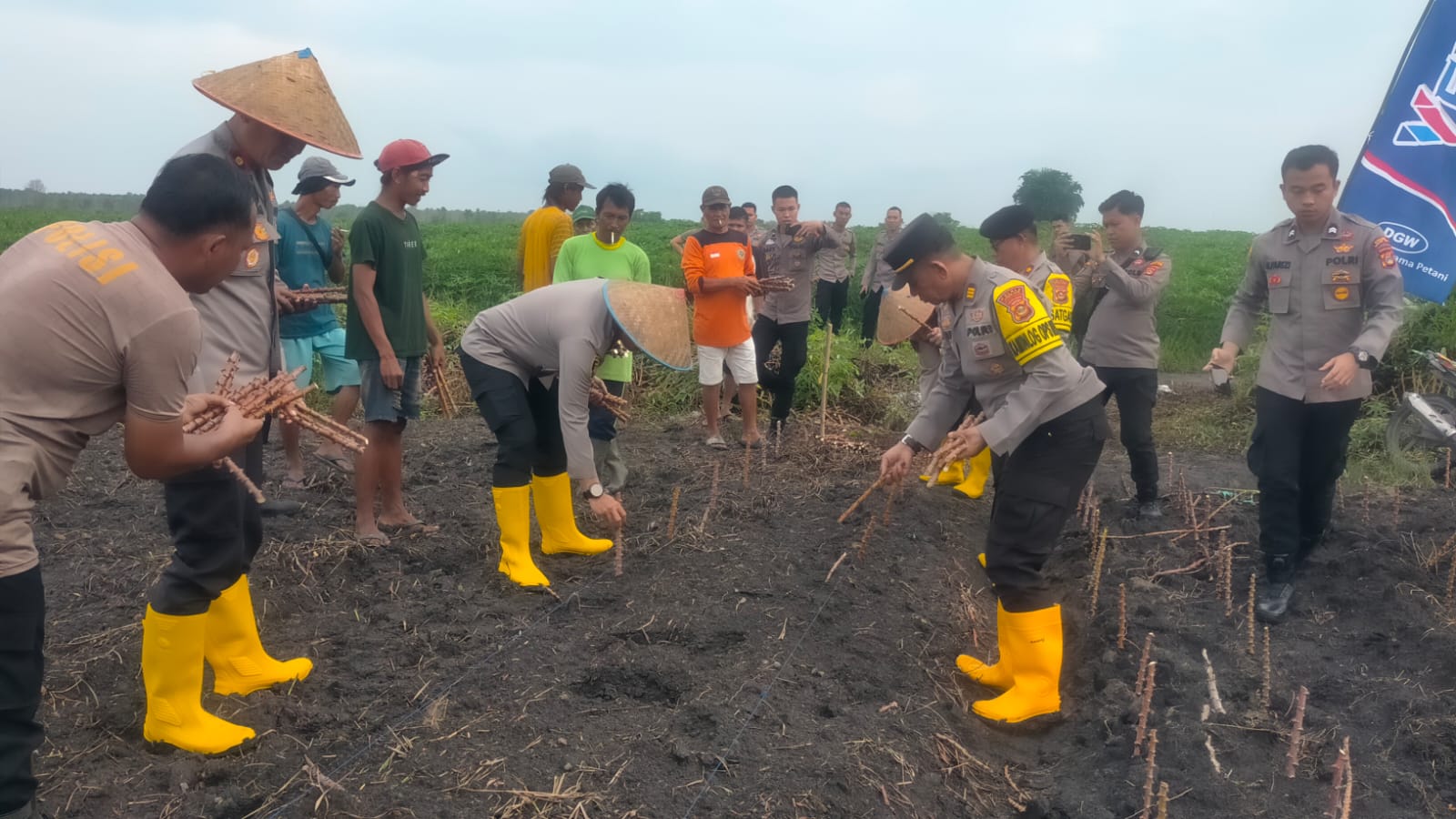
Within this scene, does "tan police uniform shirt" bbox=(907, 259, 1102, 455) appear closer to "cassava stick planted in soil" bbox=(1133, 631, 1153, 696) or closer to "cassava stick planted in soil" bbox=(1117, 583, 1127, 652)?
"cassava stick planted in soil" bbox=(1133, 631, 1153, 696)

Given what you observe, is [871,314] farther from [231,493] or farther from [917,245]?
[231,493]

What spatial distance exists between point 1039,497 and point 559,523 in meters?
2.31

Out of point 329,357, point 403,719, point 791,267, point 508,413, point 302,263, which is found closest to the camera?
point 403,719

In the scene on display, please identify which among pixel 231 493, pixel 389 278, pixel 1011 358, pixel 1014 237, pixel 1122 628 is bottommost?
pixel 1122 628

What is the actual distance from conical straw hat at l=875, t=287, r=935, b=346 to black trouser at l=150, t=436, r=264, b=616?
395 cm

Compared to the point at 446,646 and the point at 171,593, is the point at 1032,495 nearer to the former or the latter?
the point at 446,646

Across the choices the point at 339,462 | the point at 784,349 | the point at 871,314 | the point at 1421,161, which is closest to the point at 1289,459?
the point at 1421,161

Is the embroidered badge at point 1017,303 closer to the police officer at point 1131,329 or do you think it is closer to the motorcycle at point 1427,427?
the police officer at point 1131,329

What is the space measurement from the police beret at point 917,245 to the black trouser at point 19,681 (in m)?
2.54

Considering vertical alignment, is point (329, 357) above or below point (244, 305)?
below

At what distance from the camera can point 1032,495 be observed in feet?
11.0

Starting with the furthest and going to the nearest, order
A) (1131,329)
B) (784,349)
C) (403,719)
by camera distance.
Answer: (784,349) → (1131,329) → (403,719)

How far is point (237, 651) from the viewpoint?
10.4ft

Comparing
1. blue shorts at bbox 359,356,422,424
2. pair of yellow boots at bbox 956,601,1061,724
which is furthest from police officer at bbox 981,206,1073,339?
blue shorts at bbox 359,356,422,424
